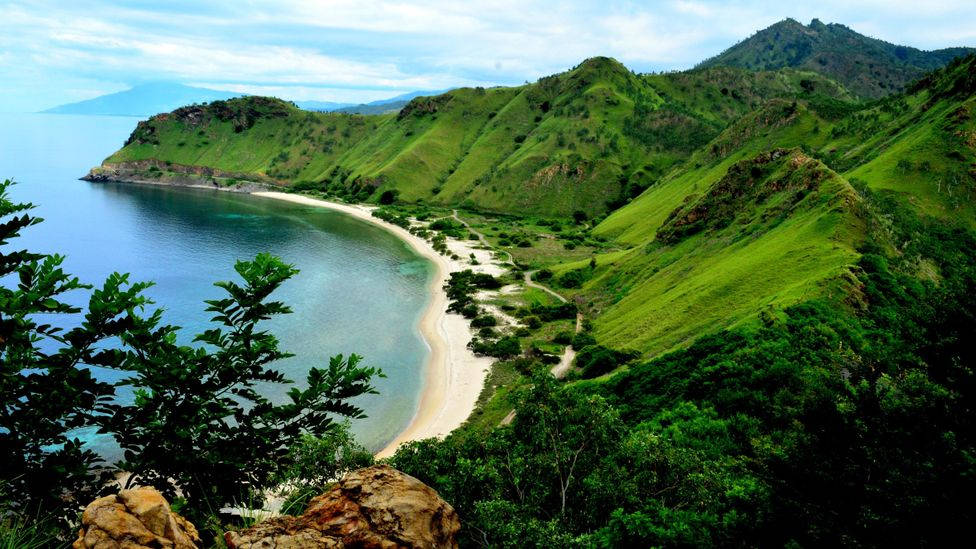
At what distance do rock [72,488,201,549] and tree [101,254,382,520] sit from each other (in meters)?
1.56

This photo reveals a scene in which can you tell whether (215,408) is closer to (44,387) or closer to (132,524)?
(132,524)

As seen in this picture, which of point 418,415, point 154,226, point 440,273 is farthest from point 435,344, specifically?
point 154,226

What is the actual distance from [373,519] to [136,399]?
19.9ft

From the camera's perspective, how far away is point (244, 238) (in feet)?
464

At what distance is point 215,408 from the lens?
10117mm

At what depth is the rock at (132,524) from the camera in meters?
7.87

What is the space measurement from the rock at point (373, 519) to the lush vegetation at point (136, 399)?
149 cm

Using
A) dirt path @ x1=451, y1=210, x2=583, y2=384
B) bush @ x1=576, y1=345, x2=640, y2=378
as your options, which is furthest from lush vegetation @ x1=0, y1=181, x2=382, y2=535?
bush @ x1=576, y1=345, x2=640, y2=378

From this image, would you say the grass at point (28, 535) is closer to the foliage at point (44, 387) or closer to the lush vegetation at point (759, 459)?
the foliage at point (44, 387)

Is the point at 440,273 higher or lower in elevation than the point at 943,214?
lower

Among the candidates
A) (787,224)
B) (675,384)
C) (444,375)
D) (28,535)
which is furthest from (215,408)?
(787,224)

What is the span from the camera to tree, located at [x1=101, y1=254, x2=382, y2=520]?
9.91m

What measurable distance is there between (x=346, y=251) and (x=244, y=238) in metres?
36.1

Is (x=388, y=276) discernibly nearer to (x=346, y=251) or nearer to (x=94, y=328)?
(x=346, y=251)
